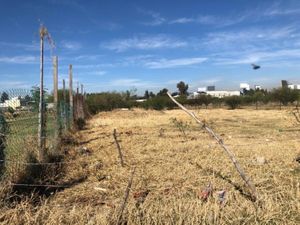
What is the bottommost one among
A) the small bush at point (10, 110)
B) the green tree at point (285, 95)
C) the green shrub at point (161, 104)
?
the green shrub at point (161, 104)

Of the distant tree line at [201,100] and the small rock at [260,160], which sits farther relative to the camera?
the distant tree line at [201,100]

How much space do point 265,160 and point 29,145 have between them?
5.04m

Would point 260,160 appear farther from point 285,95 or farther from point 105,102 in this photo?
point 285,95

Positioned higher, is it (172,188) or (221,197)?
(221,197)

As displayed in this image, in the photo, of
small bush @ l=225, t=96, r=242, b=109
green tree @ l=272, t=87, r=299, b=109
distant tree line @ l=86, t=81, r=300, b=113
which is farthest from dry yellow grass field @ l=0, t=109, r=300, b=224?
small bush @ l=225, t=96, r=242, b=109

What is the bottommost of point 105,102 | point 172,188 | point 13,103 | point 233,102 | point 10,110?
point 172,188

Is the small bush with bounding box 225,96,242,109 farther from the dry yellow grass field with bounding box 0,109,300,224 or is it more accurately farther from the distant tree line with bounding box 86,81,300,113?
the dry yellow grass field with bounding box 0,109,300,224

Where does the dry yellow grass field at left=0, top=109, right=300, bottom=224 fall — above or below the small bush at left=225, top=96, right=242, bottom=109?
below

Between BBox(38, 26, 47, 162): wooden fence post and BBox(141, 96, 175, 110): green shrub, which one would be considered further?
BBox(141, 96, 175, 110): green shrub

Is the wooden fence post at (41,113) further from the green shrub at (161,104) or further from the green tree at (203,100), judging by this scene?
the green tree at (203,100)

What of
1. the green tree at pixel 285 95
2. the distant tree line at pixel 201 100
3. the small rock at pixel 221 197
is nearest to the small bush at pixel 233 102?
the distant tree line at pixel 201 100

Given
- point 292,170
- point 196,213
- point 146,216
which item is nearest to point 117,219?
point 146,216

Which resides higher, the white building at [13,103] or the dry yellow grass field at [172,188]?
the white building at [13,103]

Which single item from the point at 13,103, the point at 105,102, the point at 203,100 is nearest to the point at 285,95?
the point at 203,100
